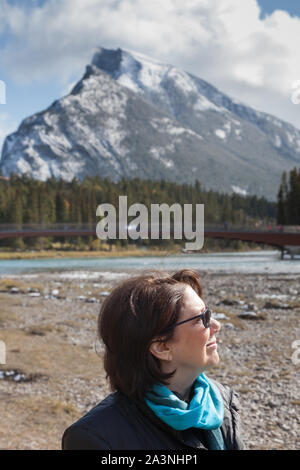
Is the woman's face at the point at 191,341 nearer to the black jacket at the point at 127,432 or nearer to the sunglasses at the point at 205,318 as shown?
the sunglasses at the point at 205,318

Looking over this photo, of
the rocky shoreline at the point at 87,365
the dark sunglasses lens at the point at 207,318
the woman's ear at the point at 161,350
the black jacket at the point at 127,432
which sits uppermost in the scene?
the dark sunglasses lens at the point at 207,318

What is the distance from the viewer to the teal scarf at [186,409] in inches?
68.1

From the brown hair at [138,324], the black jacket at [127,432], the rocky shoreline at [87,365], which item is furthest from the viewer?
the rocky shoreline at [87,365]

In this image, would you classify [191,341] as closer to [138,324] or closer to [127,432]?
[138,324]

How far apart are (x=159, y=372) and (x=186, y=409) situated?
0.57 feet

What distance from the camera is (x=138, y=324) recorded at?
69.9 inches

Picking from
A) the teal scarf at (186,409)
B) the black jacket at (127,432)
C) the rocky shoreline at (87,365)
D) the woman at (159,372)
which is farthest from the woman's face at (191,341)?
the rocky shoreline at (87,365)

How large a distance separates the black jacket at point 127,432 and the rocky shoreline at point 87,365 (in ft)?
1.86

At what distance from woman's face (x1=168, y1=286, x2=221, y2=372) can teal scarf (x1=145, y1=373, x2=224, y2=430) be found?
0.11m

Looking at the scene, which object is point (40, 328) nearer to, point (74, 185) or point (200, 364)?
point (200, 364)

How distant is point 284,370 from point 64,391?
626 cm

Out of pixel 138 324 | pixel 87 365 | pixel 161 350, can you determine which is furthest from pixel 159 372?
pixel 87 365
